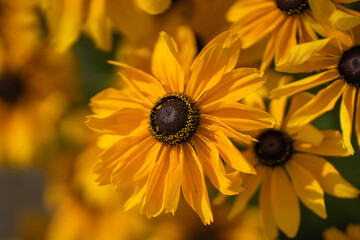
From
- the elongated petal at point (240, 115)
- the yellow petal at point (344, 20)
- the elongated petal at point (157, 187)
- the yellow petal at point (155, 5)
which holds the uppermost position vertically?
the yellow petal at point (155, 5)

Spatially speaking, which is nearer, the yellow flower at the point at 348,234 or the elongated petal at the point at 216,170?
the elongated petal at the point at 216,170

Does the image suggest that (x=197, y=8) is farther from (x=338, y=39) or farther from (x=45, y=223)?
(x=45, y=223)

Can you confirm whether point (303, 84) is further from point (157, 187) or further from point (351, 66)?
point (157, 187)

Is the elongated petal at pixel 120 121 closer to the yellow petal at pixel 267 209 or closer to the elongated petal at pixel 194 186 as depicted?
the elongated petal at pixel 194 186

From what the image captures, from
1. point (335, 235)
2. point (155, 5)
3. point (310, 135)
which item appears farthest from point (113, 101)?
point (335, 235)

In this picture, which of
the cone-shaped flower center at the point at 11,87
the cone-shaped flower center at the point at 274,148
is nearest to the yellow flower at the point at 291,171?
the cone-shaped flower center at the point at 274,148

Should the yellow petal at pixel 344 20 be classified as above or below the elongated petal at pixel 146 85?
above

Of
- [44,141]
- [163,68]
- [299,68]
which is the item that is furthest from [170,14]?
[44,141]
